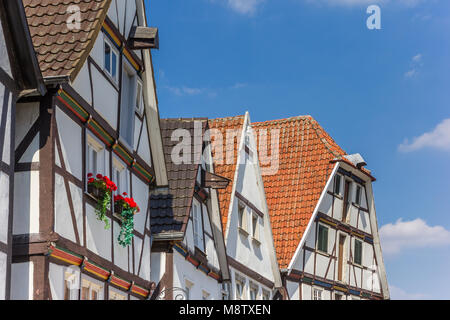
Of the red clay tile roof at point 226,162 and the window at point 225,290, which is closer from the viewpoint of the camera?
the window at point 225,290

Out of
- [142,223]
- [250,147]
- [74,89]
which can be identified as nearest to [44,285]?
[74,89]

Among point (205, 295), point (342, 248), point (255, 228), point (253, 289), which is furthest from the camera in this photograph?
point (342, 248)

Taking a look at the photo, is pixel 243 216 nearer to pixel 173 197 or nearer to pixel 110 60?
pixel 173 197

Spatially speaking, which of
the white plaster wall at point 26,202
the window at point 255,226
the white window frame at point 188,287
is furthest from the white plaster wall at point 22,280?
the window at point 255,226

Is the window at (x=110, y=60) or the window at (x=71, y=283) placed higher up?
the window at (x=110, y=60)

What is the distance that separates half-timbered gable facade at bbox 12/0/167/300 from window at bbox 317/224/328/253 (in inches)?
461

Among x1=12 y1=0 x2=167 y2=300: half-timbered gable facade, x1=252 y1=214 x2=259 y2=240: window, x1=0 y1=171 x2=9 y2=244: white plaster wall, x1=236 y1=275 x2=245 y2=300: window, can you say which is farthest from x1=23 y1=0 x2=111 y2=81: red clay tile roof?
x1=252 y1=214 x2=259 y2=240: window

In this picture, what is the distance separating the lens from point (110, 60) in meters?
14.5

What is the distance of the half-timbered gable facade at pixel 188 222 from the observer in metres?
16.3

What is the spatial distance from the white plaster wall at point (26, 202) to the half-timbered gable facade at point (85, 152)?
1 centimetres

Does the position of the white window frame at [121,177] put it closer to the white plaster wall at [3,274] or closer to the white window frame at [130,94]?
the white window frame at [130,94]

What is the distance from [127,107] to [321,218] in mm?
13278

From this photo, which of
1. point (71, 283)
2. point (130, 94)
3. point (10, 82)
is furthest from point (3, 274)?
point (130, 94)
